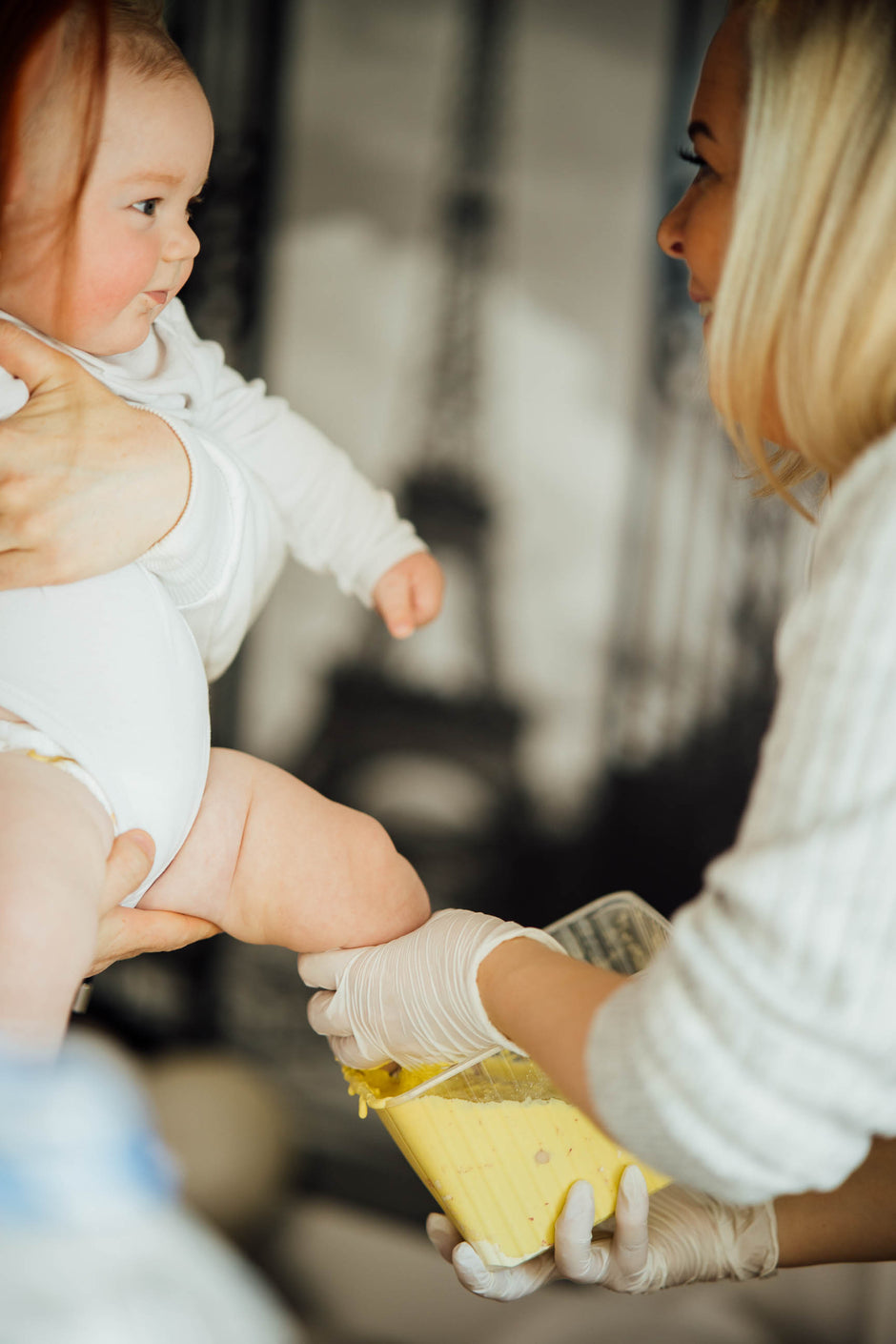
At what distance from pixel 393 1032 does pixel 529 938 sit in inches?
4.9

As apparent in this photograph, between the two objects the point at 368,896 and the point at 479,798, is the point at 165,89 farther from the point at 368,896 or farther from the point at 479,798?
the point at 479,798

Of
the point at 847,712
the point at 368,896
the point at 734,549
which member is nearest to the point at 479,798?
the point at 734,549

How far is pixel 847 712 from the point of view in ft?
1.35

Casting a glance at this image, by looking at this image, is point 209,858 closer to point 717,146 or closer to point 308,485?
point 308,485

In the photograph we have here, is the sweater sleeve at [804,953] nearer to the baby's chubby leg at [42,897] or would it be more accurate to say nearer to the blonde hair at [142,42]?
the baby's chubby leg at [42,897]

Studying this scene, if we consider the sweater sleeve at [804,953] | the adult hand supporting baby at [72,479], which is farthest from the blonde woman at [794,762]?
the adult hand supporting baby at [72,479]

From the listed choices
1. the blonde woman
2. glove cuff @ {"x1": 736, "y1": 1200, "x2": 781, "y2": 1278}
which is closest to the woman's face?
the blonde woman

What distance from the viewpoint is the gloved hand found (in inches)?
27.5

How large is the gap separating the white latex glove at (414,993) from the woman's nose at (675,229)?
0.46m

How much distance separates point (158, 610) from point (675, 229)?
0.42 m

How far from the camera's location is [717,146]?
565 millimetres

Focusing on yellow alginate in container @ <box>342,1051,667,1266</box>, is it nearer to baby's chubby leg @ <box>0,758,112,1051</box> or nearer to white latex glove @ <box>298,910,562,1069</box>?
white latex glove @ <box>298,910,562,1069</box>

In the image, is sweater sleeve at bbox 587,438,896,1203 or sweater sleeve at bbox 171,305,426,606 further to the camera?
sweater sleeve at bbox 171,305,426,606

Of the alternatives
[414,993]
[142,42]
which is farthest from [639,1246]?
[142,42]
